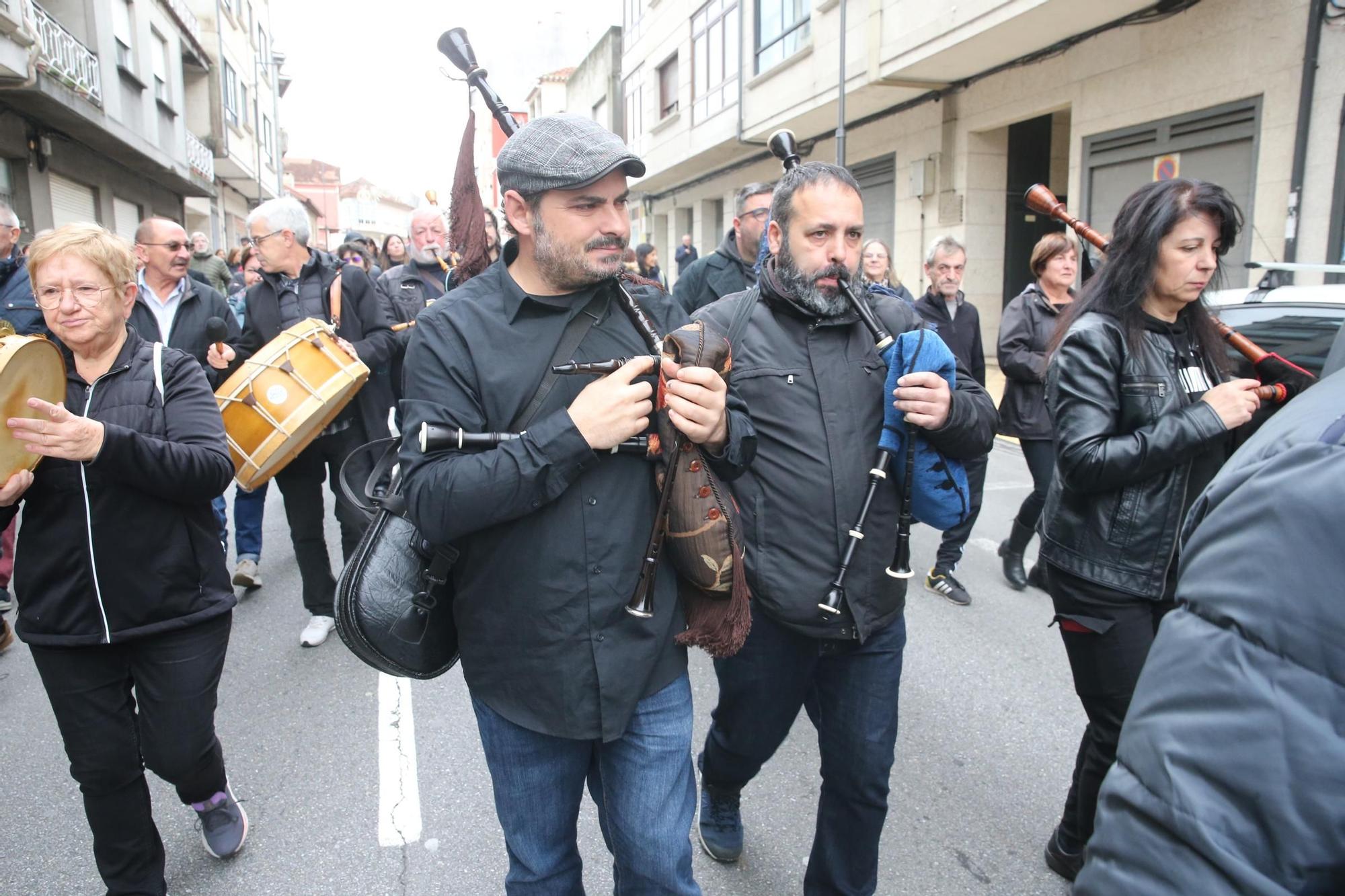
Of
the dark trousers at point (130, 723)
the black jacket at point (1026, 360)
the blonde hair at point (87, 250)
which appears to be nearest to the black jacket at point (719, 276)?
the black jacket at point (1026, 360)

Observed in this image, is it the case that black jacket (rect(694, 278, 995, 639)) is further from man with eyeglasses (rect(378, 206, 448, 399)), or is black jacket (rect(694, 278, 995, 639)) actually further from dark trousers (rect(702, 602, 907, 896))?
man with eyeglasses (rect(378, 206, 448, 399))

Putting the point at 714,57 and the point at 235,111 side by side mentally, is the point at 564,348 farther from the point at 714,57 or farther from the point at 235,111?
the point at 235,111

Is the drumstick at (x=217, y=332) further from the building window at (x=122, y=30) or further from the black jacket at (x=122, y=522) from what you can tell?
the building window at (x=122, y=30)

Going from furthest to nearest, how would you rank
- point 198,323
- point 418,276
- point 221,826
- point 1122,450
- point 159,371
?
point 418,276 → point 198,323 → point 221,826 → point 159,371 → point 1122,450

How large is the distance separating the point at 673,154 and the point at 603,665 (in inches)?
884

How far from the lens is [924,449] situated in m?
2.33

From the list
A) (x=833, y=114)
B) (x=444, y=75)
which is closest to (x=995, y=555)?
(x=444, y=75)

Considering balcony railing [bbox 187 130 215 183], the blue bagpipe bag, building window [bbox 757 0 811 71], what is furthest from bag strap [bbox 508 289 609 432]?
balcony railing [bbox 187 130 215 183]

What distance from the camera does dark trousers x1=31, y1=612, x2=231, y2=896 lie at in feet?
8.08

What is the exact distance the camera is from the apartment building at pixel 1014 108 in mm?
8609

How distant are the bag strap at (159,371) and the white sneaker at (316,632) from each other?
236 cm

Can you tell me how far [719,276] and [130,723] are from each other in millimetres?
3812

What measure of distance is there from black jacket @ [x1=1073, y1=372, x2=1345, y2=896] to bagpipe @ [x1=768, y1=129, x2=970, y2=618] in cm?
134

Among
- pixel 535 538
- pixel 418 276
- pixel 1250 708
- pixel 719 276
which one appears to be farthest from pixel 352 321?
pixel 1250 708
